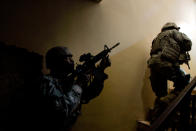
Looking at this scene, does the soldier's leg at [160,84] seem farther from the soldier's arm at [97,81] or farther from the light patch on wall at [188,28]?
the light patch on wall at [188,28]

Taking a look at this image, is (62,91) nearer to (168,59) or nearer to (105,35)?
(105,35)

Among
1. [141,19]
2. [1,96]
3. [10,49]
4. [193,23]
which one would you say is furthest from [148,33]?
[1,96]

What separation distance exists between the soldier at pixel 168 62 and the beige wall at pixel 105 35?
1.10 feet

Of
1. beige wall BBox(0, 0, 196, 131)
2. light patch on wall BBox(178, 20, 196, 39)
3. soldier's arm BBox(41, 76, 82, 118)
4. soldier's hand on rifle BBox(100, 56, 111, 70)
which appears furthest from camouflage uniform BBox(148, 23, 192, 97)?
soldier's arm BBox(41, 76, 82, 118)

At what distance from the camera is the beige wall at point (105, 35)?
1.85 metres

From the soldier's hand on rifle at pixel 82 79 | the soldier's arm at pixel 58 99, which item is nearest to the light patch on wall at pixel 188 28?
the soldier's hand on rifle at pixel 82 79

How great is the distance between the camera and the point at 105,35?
2.46 meters

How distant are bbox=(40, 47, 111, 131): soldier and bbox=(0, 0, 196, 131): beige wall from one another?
1.52 feet

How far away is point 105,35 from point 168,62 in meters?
0.95

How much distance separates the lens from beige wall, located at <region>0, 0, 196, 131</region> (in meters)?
1.85

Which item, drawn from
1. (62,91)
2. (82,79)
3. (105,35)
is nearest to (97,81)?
(82,79)

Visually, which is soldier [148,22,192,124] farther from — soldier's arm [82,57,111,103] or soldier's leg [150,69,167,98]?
soldier's arm [82,57,111,103]

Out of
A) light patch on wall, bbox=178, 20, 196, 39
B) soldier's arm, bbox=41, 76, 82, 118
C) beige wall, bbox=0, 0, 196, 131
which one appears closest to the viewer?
soldier's arm, bbox=41, 76, 82, 118

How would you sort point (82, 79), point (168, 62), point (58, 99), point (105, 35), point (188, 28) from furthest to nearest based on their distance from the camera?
point (188, 28), point (105, 35), point (168, 62), point (82, 79), point (58, 99)
